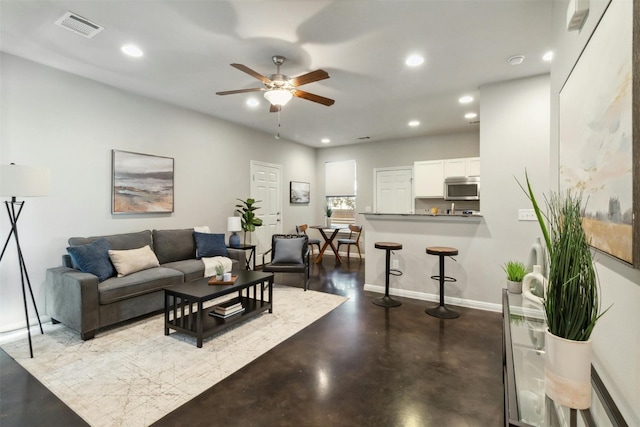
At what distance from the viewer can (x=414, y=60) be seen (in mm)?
3148

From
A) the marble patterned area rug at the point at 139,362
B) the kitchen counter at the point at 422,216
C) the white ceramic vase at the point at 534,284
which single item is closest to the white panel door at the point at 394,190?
the kitchen counter at the point at 422,216

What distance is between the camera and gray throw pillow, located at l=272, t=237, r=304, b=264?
15.4 ft

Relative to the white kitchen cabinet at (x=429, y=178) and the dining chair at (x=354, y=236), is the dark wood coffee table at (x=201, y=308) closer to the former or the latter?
the dining chair at (x=354, y=236)

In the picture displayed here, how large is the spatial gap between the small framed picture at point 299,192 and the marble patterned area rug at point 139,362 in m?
4.10

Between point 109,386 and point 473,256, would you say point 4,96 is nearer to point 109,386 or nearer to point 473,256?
point 109,386

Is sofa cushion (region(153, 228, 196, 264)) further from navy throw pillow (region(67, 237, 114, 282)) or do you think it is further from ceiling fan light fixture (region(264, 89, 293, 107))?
ceiling fan light fixture (region(264, 89, 293, 107))

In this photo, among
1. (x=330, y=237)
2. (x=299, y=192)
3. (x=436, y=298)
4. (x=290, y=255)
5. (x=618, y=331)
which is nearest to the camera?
(x=618, y=331)

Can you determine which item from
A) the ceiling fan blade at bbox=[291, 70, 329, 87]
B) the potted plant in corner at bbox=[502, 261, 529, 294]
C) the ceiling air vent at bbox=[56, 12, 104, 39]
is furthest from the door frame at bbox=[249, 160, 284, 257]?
the potted plant in corner at bbox=[502, 261, 529, 294]

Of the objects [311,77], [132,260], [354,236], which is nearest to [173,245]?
[132,260]

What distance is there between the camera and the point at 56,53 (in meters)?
3.03

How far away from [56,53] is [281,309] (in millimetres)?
3680

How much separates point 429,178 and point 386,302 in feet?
10.6

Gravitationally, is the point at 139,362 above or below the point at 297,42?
below

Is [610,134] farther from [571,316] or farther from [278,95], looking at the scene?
[278,95]
